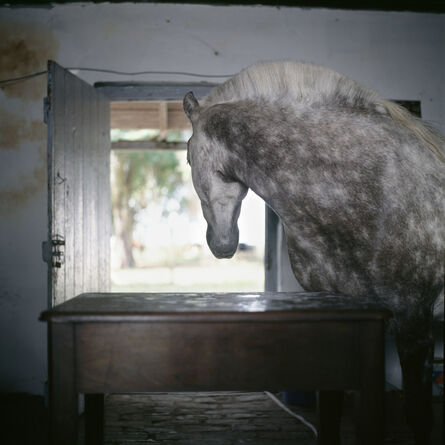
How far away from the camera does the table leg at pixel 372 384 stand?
4.33ft

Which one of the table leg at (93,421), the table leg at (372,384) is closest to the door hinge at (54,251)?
the table leg at (93,421)

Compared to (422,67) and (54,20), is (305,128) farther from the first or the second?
(54,20)

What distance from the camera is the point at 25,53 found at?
383cm

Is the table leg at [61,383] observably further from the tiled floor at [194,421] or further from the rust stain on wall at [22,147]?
the rust stain on wall at [22,147]

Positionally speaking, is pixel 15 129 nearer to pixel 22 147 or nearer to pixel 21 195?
pixel 22 147

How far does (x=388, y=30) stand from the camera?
3953 millimetres

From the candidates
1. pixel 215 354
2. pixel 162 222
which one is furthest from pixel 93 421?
pixel 162 222

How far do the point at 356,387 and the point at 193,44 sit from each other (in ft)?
11.0

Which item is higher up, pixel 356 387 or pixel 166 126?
pixel 166 126

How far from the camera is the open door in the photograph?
115 inches

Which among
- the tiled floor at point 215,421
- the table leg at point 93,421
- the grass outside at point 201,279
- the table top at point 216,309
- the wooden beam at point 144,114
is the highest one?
the wooden beam at point 144,114

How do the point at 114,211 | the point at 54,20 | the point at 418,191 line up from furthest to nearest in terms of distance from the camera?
the point at 114,211
the point at 54,20
the point at 418,191

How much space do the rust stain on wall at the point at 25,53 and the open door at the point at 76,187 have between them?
23.9 inches

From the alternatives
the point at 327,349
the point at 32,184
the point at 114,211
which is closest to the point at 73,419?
the point at 327,349
